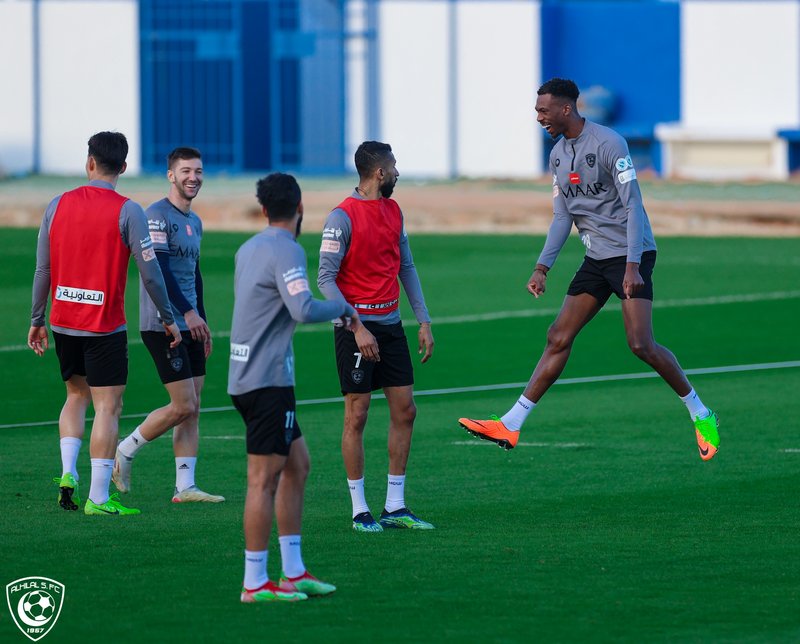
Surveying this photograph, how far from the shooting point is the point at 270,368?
7.04 m

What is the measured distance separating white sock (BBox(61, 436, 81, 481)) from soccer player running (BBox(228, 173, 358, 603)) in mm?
2658

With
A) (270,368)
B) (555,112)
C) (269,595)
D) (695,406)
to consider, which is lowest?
(269,595)

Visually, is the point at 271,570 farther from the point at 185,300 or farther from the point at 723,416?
the point at 723,416

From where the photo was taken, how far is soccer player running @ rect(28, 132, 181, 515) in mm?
9125

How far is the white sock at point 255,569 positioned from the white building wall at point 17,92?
39.3 metres

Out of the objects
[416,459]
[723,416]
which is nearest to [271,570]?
[416,459]

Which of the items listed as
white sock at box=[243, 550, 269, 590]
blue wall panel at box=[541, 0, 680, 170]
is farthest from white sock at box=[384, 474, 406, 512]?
blue wall panel at box=[541, 0, 680, 170]

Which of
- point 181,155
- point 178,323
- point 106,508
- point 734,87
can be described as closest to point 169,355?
point 178,323

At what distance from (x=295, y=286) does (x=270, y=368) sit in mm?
415

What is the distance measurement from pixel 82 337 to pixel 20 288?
18395mm

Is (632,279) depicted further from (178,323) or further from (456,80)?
(456,80)

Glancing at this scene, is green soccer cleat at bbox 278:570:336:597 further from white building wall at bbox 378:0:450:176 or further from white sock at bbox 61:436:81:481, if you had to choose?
white building wall at bbox 378:0:450:176

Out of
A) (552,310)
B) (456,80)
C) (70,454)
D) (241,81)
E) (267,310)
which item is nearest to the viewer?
(267,310)

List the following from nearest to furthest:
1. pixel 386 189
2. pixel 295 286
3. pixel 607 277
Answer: pixel 295 286, pixel 386 189, pixel 607 277
